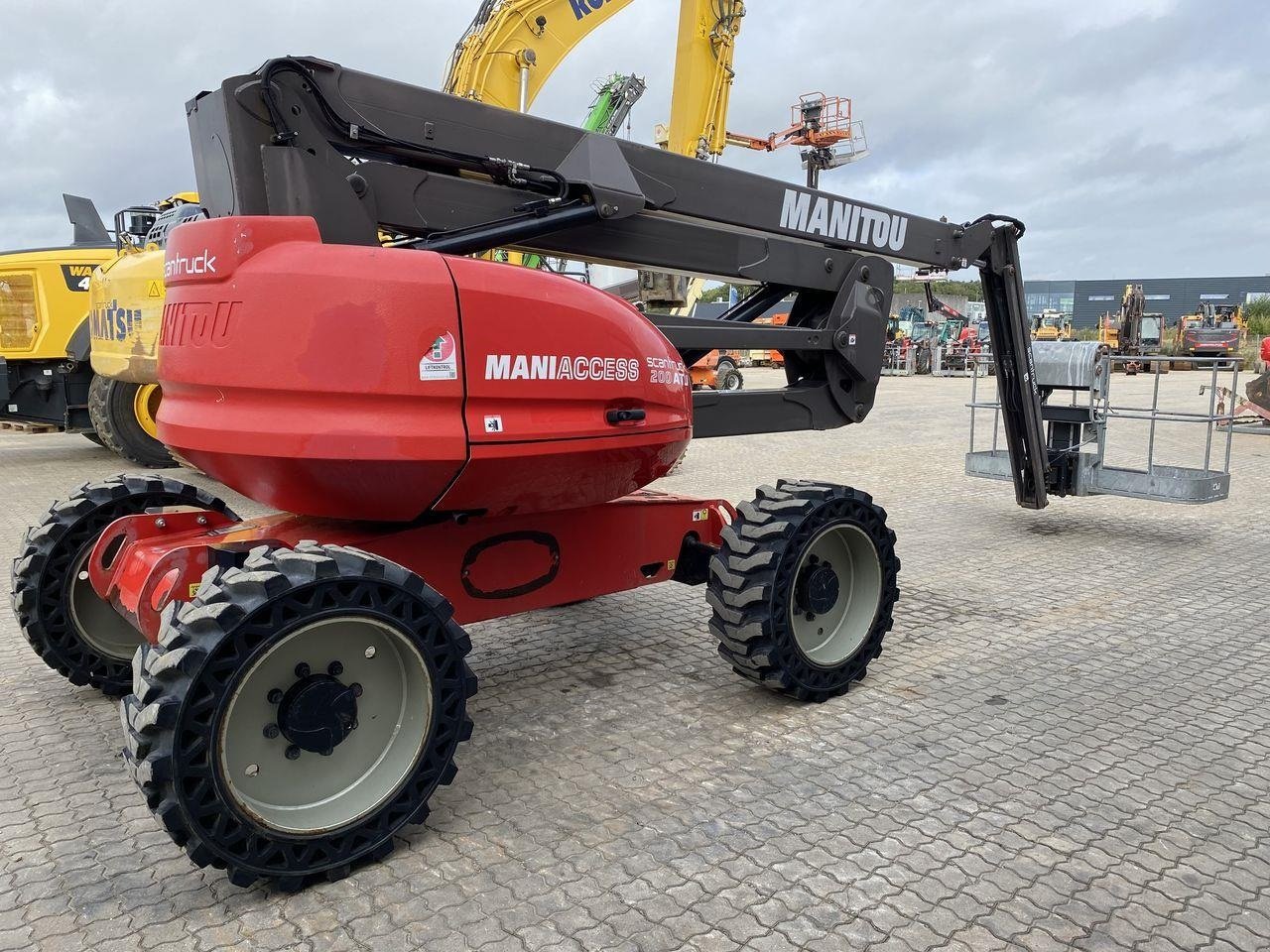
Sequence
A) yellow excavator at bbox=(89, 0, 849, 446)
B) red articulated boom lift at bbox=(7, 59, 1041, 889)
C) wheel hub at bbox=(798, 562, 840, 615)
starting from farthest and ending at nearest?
yellow excavator at bbox=(89, 0, 849, 446) → wheel hub at bbox=(798, 562, 840, 615) → red articulated boom lift at bbox=(7, 59, 1041, 889)

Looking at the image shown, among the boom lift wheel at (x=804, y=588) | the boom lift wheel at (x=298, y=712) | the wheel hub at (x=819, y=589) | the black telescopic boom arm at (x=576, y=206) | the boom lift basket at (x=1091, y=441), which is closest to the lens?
the boom lift wheel at (x=298, y=712)

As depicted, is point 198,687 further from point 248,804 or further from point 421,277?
point 421,277

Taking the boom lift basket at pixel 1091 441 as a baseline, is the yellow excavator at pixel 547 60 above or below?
above

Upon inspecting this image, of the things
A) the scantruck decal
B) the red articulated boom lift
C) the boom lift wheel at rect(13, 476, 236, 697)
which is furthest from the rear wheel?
the scantruck decal

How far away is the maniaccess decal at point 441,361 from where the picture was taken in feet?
9.71

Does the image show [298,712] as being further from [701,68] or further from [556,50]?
[701,68]

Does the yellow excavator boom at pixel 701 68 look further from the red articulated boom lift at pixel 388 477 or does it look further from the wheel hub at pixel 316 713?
the wheel hub at pixel 316 713

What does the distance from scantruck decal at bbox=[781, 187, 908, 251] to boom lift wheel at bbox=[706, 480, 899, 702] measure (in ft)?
4.40

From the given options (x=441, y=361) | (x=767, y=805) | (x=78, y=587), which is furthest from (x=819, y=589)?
(x=78, y=587)

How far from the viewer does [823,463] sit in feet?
40.6

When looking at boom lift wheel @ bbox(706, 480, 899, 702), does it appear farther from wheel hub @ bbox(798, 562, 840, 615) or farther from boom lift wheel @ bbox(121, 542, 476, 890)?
boom lift wheel @ bbox(121, 542, 476, 890)

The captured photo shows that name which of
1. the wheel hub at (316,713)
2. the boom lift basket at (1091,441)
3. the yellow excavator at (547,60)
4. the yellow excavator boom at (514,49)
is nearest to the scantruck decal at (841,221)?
the boom lift basket at (1091,441)

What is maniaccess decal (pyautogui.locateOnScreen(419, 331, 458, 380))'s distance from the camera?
9.71 feet

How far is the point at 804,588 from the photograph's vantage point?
13.6 feet
